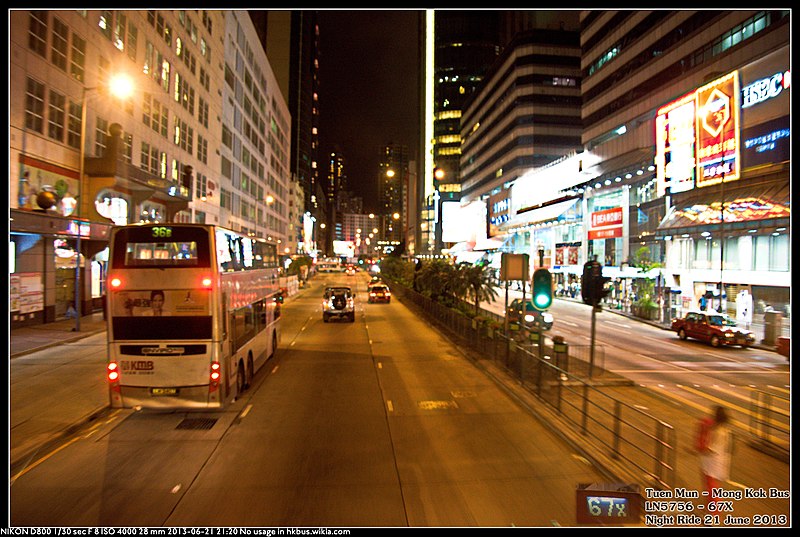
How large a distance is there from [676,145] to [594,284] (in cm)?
3110

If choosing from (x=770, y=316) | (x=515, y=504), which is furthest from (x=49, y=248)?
(x=770, y=316)

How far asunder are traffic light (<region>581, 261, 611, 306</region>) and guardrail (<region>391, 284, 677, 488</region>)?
194 centimetres

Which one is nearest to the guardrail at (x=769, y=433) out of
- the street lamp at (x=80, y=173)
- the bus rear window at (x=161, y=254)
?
the bus rear window at (x=161, y=254)

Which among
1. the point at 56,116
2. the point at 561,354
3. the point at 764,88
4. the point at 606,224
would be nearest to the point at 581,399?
the point at 561,354

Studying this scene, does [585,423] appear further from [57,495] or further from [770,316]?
[770,316]

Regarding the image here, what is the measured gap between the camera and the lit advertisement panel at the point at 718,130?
32.4 meters

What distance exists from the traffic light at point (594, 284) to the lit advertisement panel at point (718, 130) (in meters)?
24.0

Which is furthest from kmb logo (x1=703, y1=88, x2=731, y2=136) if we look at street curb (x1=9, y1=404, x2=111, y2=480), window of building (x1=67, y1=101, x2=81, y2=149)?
window of building (x1=67, y1=101, x2=81, y2=149)

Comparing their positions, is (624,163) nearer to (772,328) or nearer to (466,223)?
(772,328)

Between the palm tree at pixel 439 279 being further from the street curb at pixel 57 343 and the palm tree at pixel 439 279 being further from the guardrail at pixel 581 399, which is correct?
the street curb at pixel 57 343

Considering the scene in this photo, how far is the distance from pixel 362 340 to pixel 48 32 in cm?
2050

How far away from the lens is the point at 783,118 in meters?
29.3

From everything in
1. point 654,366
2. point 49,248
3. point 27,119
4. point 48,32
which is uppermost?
point 48,32

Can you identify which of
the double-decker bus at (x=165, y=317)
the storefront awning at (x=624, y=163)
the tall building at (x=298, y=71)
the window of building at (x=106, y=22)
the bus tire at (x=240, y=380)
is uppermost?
the tall building at (x=298, y=71)
